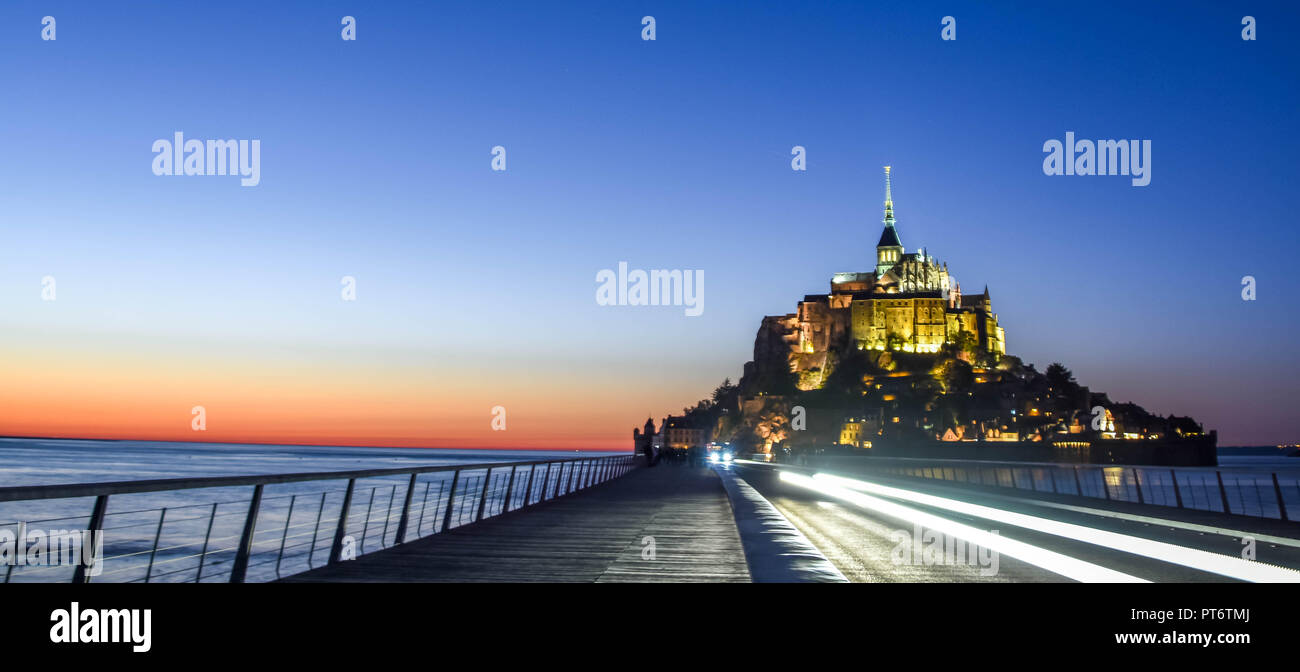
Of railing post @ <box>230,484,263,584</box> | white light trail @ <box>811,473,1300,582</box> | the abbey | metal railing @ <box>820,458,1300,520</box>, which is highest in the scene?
the abbey

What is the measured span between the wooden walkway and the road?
1.54 meters

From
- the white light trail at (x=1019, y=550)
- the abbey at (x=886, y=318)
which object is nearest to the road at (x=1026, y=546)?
the white light trail at (x=1019, y=550)

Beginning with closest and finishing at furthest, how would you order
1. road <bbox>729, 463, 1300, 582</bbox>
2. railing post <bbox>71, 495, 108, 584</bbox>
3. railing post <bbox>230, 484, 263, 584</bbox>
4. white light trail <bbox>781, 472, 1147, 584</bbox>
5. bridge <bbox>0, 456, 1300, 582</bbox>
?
railing post <bbox>71, 495, 108, 584</bbox>
railing post <bbox>230, 484, 263, 584</bbox>
bridge <bbox>0, 456, 1300, 582</bbox>
white light trail <bbox>781, 472, 1147, 584</bbox>
road <bbox>729, 463, 1300, 582</bbox>

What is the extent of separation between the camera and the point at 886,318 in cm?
15650

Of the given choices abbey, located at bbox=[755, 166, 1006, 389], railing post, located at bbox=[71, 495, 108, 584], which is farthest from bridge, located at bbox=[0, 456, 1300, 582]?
abbey, located at bbox=[755, 166, 1006, 389]

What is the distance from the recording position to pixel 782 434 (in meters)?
158

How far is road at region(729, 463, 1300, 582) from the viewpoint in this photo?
9.02 m

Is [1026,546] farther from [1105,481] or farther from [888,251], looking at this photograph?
[888,251]

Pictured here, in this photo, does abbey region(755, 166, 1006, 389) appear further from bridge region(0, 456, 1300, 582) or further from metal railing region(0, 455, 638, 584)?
bridge region(0, 456, 1300, 582)

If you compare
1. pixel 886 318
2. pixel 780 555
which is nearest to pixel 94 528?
pixel 780 555

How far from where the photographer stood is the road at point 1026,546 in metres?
9.02
